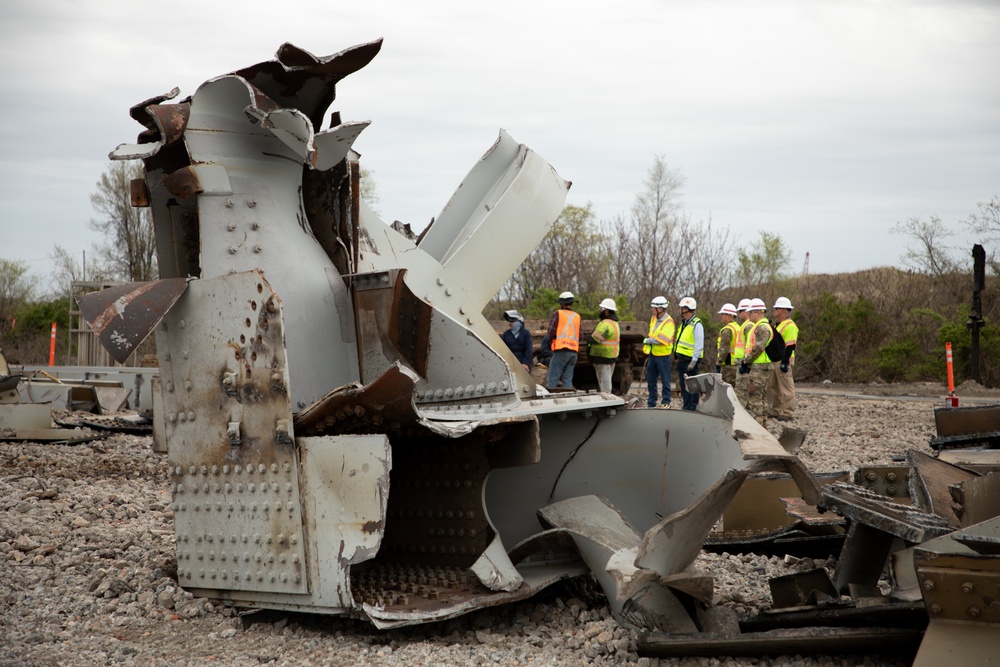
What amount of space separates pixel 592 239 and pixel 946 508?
30.4 metres

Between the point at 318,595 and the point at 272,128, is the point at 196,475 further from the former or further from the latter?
the point at 272,128

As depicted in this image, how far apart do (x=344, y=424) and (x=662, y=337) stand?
10.2 meters

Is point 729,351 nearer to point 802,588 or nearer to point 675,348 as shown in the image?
point 675,348

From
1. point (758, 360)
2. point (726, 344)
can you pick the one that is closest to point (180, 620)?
point (758, 360)

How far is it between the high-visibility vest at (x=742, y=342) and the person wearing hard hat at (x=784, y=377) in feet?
4.12

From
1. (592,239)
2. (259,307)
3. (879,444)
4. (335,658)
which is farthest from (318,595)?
(592,239)

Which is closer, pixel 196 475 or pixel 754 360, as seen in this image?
pixel 196 475

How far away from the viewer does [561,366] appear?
46.5 ft

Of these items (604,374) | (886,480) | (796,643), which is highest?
(604,374)

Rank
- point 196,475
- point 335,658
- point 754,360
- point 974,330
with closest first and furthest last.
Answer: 1. point 335,658
2. point 196,475
3. point 754,360
4. point 974,330

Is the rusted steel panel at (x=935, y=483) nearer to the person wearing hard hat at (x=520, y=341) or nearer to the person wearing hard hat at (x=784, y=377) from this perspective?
the person wearing hard hat at (x=520, y=341)

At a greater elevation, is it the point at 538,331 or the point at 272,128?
the point at 272,128

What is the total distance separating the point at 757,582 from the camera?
5.24m

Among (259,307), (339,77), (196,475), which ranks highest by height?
(339,77)
